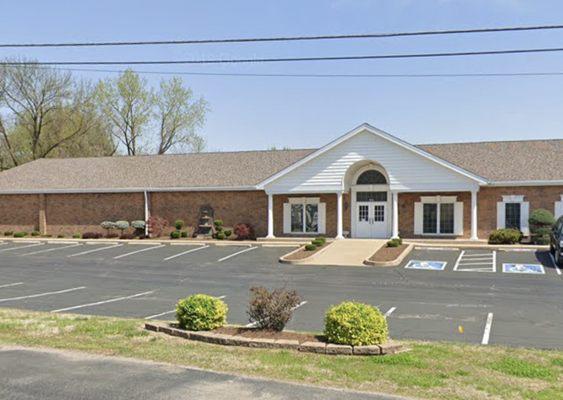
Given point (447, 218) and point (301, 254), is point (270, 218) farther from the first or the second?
point (447, 218)

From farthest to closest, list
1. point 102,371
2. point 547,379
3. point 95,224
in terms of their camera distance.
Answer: point 95,224 → point 102,371 → point 547,379

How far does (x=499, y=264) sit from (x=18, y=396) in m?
19.2

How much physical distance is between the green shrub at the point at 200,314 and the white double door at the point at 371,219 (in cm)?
2189

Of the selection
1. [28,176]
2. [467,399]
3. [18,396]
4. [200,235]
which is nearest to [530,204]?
[200,235]

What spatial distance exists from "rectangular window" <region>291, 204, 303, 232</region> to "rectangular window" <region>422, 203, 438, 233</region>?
22.6 feet

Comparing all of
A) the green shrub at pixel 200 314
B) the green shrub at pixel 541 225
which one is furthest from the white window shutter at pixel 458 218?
the green shrub at pixel 200 314

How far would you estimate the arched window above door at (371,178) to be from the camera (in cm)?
3083

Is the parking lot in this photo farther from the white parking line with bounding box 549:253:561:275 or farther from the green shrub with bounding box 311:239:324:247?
the green shrub with bounding box 311:239:324:247

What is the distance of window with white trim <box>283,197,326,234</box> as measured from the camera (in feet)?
104

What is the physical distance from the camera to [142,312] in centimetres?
1283

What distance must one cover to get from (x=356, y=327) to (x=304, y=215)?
23687 mm

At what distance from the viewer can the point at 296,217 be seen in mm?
32125

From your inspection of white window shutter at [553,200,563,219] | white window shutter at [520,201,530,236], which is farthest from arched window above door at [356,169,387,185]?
white window shutter at [553,200,563,219]

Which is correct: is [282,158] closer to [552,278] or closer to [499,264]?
[499,264]
